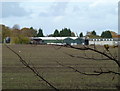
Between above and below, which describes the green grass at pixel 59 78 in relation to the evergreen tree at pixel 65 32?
below

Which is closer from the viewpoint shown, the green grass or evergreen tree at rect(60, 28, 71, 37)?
evergreen tree at rect(60, 28, 71, 37)

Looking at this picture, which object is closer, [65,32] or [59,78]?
[65,32]

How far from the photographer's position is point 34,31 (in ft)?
9.34

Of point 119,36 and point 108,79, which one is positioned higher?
point 119,36

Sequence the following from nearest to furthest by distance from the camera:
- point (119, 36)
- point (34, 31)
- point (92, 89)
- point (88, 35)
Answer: point (119, 36) < point (88, 35) < point (34, 31) < point (92, 89)

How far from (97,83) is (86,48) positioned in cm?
1061

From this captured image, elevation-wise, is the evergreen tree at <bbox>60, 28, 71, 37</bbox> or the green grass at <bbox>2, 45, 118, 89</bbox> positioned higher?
the evergreen tree at <bbox>60, 28, 71, 37</bbox>

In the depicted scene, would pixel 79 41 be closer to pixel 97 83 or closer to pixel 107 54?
pixel 107 54

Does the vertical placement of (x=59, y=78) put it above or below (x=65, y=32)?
below

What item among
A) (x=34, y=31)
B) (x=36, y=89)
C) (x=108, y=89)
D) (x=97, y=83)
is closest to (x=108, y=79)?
(x=97, y=83)

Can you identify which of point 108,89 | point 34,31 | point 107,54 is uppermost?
point 34,31

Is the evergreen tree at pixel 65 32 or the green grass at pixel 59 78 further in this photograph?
the green grass at pixel 59 78

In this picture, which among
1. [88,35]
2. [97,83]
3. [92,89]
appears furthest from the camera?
[97,83]

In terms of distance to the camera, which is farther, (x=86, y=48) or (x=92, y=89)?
(x=92, y=89)
